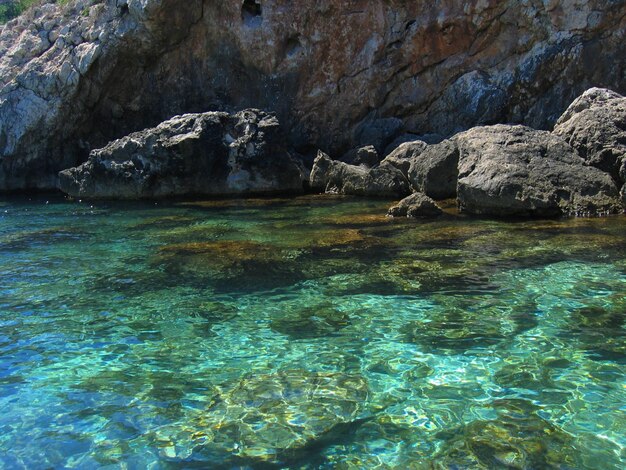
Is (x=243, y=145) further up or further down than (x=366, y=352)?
further up

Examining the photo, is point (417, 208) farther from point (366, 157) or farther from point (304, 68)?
point (304, 68)

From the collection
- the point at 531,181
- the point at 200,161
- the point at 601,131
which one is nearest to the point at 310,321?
the point at 531,181

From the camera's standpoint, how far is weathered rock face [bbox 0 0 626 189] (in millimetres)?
17031

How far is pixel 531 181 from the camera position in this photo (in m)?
10.8

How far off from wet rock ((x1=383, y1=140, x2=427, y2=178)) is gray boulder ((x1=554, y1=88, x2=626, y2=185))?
146 inches

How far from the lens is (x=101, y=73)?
20.1 metres

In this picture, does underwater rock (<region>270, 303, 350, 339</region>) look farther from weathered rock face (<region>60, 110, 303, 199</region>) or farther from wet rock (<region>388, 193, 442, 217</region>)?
weathered rock face (<region>60, 110, 303, 199</region>)

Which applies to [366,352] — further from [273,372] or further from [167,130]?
[167,130]

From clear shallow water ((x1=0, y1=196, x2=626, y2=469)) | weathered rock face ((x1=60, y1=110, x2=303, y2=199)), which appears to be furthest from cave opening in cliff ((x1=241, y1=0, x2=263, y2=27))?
clear shallow water ((x1=0, y1=196, x2=626, y2=469))

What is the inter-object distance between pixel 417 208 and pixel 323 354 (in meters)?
6.64

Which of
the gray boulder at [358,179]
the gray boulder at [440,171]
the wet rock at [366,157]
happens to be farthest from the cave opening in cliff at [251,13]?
the gray boulder at [440,171]

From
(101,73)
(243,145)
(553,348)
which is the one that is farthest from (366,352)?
(101,73)

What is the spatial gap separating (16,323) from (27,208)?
11457mm

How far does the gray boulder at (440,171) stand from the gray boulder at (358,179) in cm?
120
